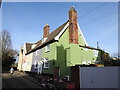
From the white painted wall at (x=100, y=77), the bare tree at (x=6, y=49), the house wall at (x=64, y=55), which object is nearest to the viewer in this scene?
the white painted wall at (x=100, y=77)

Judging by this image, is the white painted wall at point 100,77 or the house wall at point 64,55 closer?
the white painted wall at point 100,77

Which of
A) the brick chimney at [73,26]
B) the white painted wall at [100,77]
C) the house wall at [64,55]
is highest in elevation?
the brick chimney at [73,26]

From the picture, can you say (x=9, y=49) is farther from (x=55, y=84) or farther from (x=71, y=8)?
(x=55, y=84)

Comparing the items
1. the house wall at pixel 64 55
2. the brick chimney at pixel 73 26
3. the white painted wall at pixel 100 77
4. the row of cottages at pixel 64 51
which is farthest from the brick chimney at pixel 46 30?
the white painted wall at pixel 100 77

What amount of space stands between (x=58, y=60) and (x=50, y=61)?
4.74ft

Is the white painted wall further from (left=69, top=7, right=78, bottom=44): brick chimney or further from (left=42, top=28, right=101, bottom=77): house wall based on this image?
(left=69, top=7, right=78, bottom=44): brick chimney

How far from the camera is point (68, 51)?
2472 centimetres

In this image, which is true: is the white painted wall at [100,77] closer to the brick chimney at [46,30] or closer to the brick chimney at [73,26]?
the brick chimney at [73,26]

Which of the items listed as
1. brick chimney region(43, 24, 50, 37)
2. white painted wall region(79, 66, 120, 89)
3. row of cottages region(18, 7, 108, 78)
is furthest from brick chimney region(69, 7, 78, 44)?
white painted wall region(79, 66, 120, 89)

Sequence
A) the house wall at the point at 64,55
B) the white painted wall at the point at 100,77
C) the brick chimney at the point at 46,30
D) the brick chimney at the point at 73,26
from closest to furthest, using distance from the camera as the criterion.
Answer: the white painted wall at the point at 100,77
the house wall at the point at 64,55
the brick chimney at the point at 73,26
the brick chimney at the point at 46,30

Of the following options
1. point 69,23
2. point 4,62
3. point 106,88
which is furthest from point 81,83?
point 4,62

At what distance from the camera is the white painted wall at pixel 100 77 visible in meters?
12.6

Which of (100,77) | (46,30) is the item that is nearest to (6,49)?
(46,30)

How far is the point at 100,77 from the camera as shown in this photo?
1349 centimetres
